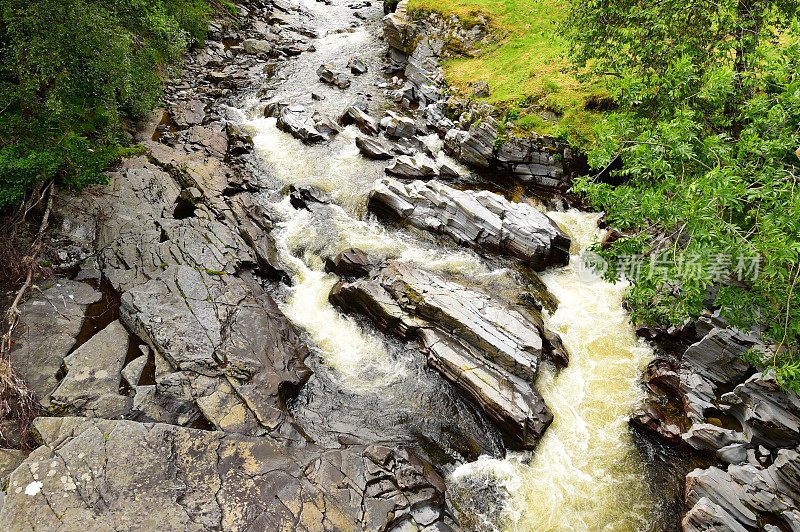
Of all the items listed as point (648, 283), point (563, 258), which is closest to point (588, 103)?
point (563, 258)

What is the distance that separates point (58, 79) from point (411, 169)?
14.2 metres

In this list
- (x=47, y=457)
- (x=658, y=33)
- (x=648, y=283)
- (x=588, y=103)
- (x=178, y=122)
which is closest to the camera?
(x=47, y=457)

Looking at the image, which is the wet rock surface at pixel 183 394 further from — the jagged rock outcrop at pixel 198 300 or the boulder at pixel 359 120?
the boulder at pixel 359 120

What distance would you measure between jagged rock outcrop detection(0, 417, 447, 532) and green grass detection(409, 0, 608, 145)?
19.0 meters

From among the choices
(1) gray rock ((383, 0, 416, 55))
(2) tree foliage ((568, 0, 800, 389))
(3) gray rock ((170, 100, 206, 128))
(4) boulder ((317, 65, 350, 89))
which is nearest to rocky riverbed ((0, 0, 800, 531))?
(3) gray rock ((170, 100, 206, 128))

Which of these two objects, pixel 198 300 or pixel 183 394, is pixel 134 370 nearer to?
pixel 183 394

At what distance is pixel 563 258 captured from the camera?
1712 cm

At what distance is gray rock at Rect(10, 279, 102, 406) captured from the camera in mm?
10773

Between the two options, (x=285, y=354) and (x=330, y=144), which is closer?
(x=285, y=354)

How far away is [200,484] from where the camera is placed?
873 centimetres

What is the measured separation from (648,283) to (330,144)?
63.5 feet

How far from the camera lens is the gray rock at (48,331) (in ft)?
35.3

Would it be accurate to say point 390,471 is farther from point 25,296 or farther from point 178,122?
point 178,122

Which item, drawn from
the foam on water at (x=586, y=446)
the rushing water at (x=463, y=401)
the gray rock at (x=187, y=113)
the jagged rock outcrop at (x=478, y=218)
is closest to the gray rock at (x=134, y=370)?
the rushing water at (x=463, y=401)
